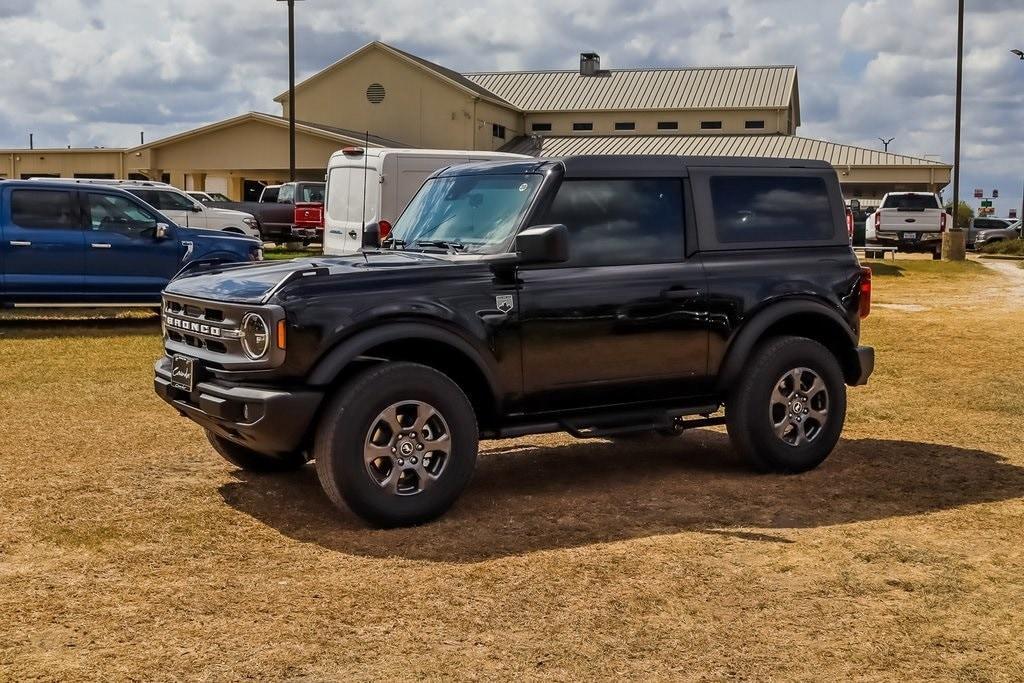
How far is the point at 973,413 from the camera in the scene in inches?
385

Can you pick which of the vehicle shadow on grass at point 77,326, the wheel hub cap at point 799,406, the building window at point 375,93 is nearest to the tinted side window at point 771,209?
the wheel hub cap at point 799,406

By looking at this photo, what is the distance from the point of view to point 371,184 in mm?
16609

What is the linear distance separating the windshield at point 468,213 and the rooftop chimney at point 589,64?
166 feet

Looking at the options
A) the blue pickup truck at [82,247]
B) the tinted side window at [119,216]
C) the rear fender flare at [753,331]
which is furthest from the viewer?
the tinted side window at [119,216]

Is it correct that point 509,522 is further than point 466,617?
Yes

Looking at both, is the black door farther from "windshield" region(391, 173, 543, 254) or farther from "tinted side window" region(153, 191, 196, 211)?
"tinted side window" region(153, 191, 196, 211)

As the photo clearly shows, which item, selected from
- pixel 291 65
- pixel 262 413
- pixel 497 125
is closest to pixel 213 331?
pixel 262 413

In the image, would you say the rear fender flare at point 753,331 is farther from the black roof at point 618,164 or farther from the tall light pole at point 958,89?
the tall light pole at point 958,89

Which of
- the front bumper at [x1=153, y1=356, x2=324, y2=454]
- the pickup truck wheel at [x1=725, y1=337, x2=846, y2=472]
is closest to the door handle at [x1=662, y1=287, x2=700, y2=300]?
the pickup truck wheel at [x1=725, y1=337, x2=846, y2=472]

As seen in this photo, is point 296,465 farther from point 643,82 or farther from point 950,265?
point 643,82

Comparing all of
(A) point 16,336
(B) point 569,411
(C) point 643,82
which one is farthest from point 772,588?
(C) point 643,82

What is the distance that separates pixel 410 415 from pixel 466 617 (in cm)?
153

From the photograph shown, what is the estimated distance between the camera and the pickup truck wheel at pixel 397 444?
5.92 m

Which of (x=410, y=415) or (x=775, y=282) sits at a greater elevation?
(x=775, y=282)
